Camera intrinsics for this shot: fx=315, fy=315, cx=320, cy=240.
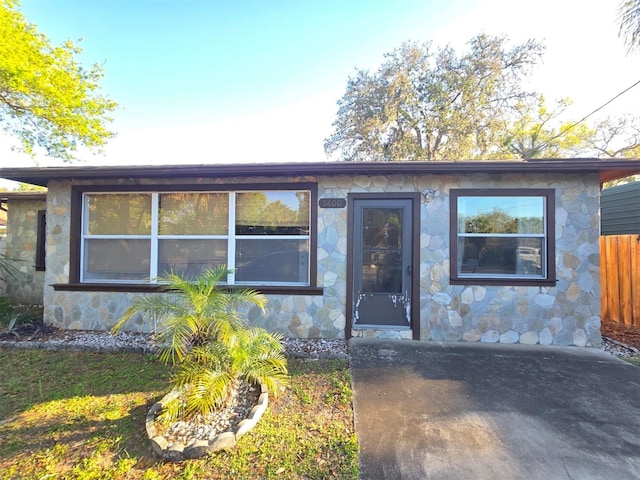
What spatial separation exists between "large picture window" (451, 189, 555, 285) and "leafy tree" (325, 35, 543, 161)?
432 inches

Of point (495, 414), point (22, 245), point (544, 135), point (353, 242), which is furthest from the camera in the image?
point (544, 135)

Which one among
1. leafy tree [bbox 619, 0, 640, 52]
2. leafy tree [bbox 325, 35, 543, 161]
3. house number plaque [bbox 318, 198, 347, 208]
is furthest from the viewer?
leafy tree [bbox 325, 35, 543, 161]

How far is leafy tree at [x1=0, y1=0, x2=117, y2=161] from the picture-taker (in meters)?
8.78

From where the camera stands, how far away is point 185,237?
508 cm

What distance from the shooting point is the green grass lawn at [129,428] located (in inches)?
80.9

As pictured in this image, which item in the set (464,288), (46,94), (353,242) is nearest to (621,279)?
(464,288)

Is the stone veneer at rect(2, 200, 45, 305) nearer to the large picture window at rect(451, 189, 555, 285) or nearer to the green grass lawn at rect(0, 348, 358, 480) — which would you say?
the green grass lawn at rect(0, 348, 358, 480)

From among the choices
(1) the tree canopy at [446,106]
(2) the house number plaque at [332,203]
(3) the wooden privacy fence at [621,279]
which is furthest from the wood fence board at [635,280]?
(1) the tree canopy at [446,106]

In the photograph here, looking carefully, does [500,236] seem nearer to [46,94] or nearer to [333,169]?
[333,169]

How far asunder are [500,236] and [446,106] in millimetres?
11908

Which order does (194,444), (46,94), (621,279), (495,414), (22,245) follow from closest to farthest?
1. (194,444)
2. (495,414)
3. (621,279)
4. (22,245)
5. (46,94)

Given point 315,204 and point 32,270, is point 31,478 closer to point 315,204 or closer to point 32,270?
point 315,204

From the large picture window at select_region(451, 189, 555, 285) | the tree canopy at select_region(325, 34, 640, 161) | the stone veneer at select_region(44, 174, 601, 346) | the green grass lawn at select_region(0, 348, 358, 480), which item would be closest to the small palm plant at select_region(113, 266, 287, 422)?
the green grass lawn at select_region(0, 348, 358, 480)

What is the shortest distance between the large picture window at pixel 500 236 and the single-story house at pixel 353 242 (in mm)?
15
